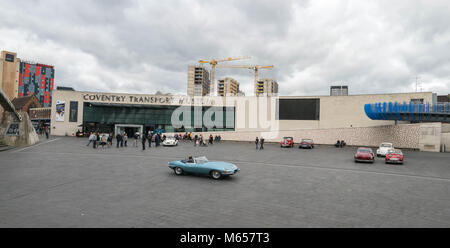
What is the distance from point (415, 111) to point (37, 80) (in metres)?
177

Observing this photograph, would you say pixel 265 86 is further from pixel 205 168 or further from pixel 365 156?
pixel 205 168

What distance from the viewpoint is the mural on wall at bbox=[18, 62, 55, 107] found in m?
138

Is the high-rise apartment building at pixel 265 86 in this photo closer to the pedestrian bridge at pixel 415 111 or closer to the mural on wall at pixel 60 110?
the mural on wall at pixel 60 110

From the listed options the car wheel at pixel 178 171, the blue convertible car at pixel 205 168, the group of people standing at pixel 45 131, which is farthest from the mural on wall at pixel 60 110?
the car wheel at pixel 178 171

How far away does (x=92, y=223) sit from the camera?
6121 millimetres

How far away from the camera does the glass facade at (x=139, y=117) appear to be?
44969mm

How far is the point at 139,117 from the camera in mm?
46250

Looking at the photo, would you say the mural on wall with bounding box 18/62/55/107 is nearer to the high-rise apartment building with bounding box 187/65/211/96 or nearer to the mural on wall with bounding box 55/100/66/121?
the high-rise apartment building with bounding box 187/65/211/96

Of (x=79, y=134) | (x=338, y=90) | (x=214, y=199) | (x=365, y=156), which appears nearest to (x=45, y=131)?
(x=79, y=134)
